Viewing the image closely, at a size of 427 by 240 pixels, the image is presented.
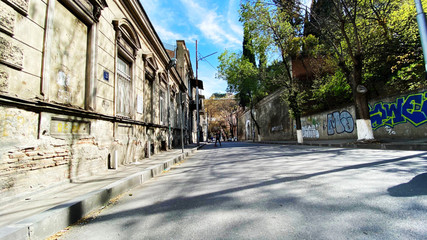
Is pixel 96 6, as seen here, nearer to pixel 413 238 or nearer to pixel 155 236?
pixel 155 236

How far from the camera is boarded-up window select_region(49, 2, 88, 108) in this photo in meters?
4.23

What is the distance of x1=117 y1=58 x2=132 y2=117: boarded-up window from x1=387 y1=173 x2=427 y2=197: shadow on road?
22.6 feet

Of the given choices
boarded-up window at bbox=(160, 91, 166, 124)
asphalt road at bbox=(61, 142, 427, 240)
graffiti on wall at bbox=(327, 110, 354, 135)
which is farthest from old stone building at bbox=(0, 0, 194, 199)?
graffiti on wall at bbox=(327, 110, 354, 135)

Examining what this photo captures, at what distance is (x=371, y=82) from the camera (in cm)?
1348

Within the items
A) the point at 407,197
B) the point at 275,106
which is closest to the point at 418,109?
the point at 407,197

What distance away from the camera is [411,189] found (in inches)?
124

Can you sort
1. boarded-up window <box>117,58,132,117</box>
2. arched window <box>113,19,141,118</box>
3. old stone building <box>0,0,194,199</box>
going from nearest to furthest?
old stone building <box>0,0,194,199</box>, arched window <box>113,19,141,118</box>, boarded-up window <box>117,58,132,117</box>

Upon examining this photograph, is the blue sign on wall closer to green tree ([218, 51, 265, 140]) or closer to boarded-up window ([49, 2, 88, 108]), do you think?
boarded-up window ([49, 2, 88, 108])

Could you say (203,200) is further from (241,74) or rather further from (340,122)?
(241,74)

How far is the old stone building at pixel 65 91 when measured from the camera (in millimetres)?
3219

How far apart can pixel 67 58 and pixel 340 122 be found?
1588cm

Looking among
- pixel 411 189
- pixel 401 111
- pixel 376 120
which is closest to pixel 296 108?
pixel 376 120

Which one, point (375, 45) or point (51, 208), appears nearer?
point (51, 208)

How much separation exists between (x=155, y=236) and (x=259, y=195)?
66.3 inches
